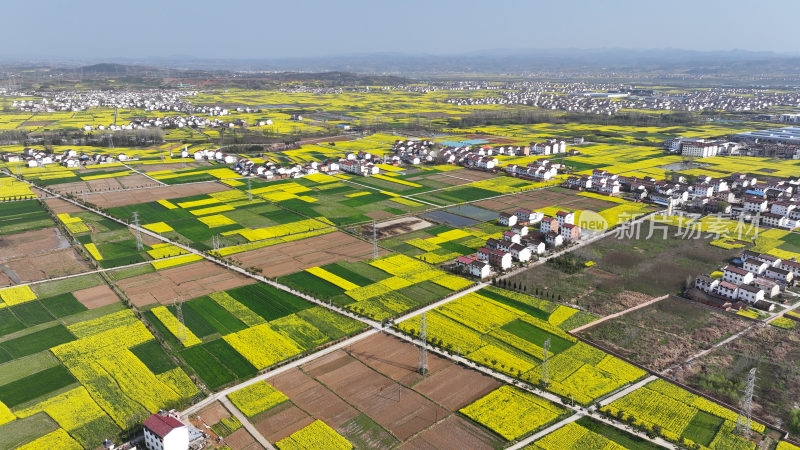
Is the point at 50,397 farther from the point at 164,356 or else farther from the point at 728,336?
the point at 728,336

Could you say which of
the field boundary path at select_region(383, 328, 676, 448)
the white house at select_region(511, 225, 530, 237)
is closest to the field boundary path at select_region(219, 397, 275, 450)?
the field boundary path at select_region(383, 328, 676, 448)

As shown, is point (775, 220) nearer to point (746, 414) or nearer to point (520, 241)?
point (520, 241)

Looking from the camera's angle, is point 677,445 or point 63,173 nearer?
point 677,445

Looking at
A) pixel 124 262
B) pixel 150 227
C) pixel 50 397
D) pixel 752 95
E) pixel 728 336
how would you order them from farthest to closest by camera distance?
pixel 752 95
pixel 150 227
pixel 124 262
pixel 728 336
pixel 50 397

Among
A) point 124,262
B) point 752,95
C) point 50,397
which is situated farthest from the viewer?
point 752,95

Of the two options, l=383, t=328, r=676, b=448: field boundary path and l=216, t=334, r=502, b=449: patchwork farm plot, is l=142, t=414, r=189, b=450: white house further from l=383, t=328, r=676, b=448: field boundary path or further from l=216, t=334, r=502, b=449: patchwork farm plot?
l=383, t=328, r=676, b=448: field boundary path

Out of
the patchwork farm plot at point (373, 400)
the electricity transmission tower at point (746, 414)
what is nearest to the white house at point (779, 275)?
the electricity transmission tower at point (746, 414)

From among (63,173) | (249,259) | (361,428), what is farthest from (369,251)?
(63,173)

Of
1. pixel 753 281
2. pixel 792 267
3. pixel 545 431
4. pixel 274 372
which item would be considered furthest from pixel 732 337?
pixel 274 372
